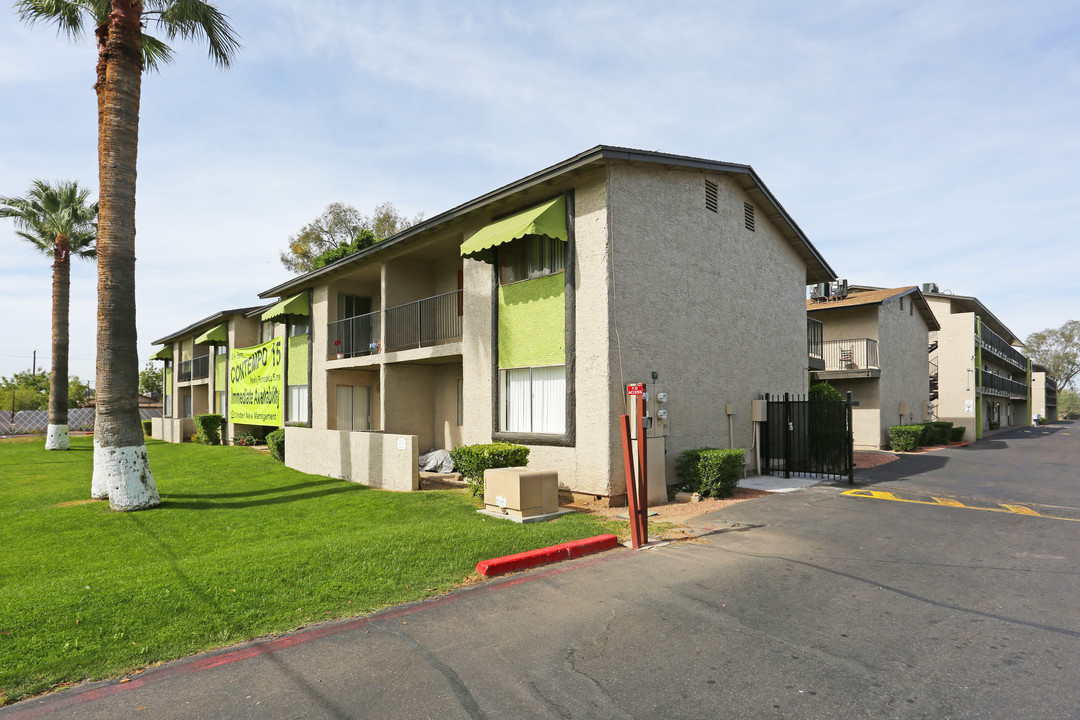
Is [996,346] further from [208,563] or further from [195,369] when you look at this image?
[195,369]

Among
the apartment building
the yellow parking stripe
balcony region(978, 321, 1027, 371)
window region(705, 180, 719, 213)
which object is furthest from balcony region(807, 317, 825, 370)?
balcony region(978, 321, 1027, 371)

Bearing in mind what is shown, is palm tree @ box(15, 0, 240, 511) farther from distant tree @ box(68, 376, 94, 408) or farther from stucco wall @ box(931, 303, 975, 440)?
distant tree @ box(68, 376, 94, 408)

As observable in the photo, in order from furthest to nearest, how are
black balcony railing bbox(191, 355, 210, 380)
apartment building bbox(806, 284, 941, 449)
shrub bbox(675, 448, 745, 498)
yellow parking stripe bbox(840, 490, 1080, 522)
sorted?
1. black balcony railing bbox(191, 355, 210, 380)
2. apartment building bbox(806, 284, 941, 449)
3. shrub bbox(675, 448, 745, 498)
4. yellow parking stripe bbox(840, 490, 1080, 522)

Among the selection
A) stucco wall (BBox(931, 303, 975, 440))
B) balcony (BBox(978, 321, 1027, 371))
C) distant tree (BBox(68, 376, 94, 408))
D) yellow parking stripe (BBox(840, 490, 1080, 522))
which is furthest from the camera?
distant tree (BBox(68, 376, 94, 408))

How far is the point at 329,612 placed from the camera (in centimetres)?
570

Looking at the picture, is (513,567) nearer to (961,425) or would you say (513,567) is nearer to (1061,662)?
(1061,662)

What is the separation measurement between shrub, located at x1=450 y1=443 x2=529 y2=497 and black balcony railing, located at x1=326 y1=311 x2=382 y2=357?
25.6 ft

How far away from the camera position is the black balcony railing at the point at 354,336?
63.2ft

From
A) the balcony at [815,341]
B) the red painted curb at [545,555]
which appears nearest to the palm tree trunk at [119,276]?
the red painted curb at [545,555]

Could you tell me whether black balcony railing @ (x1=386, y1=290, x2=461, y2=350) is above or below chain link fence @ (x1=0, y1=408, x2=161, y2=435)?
above

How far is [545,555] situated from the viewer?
25.0 feet

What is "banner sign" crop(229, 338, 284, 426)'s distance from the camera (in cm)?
2303

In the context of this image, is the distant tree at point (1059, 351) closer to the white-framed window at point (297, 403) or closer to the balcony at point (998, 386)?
the balcony at point (998, 386)

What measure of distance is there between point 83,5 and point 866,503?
19.6 metres
